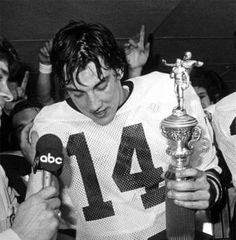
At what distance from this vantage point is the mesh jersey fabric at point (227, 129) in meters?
1.91

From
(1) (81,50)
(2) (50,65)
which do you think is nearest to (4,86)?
(1) (81,50)

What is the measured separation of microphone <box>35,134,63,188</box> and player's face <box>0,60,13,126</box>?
425 mm

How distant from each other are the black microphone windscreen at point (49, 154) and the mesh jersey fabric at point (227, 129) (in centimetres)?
88

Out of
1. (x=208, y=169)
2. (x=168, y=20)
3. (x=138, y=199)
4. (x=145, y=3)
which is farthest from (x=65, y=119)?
(x=168, y=20)

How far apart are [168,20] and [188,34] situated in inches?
18.3

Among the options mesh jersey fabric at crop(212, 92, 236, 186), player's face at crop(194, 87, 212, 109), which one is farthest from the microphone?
player's face at crop(194, 87, 212, 109)

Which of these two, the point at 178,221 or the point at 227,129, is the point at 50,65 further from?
the point at 178,221

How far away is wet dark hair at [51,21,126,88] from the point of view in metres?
1.56

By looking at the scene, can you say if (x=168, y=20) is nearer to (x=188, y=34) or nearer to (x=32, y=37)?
(x=188, y=34)

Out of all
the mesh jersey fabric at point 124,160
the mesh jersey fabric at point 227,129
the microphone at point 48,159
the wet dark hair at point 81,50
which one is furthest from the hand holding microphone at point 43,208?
the mesh jersey fabric at point 227,129

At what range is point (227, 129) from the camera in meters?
1.93

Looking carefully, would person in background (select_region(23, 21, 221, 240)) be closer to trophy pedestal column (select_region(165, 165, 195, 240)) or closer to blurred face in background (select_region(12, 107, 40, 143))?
trophy pedestal column (select_region(165, 165, 195, 240))

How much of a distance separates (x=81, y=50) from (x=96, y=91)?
0.14m

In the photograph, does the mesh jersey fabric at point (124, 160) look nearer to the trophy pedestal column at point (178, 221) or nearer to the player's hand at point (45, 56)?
the trophy pedestal column at point (178, 221)
